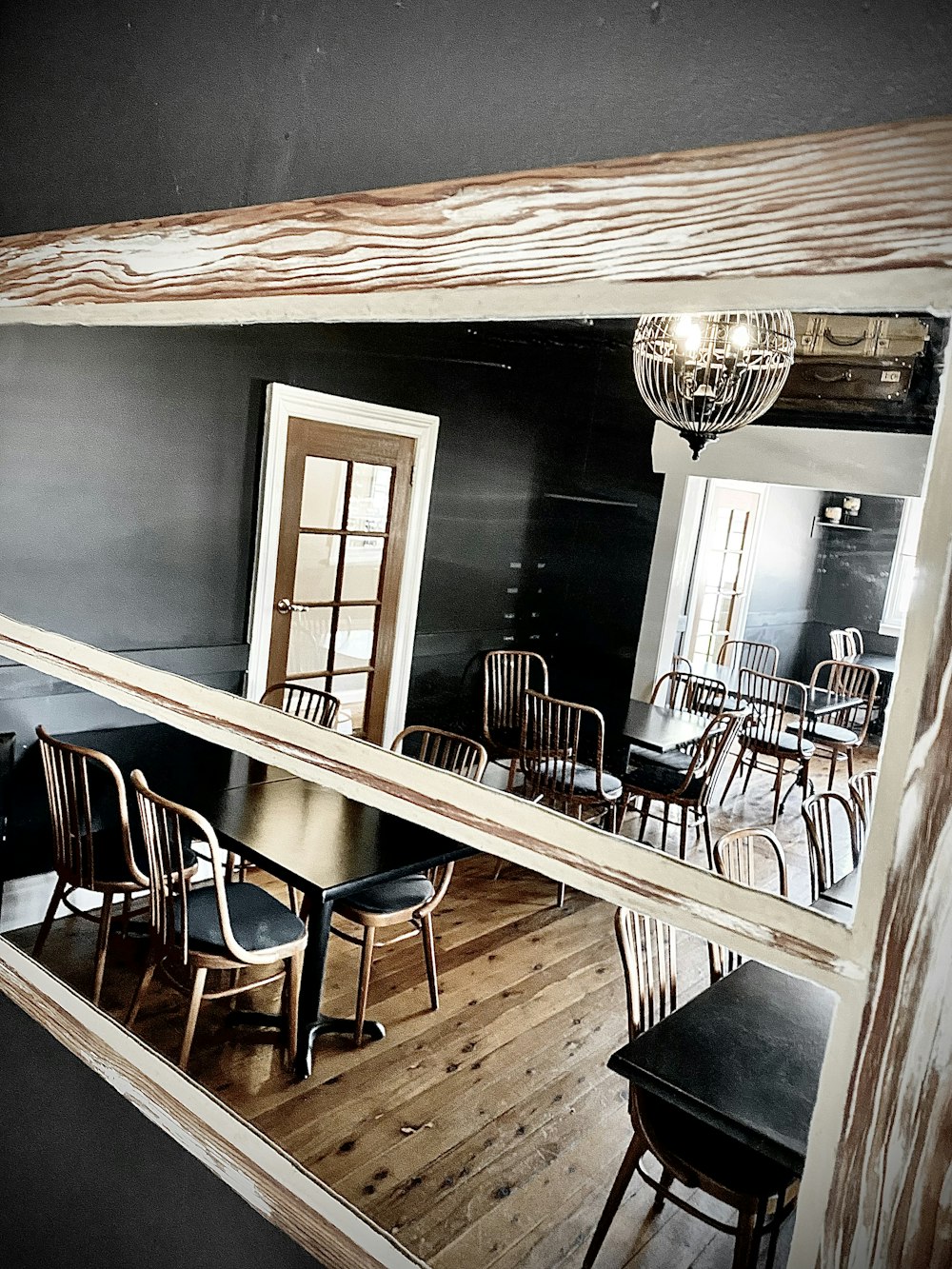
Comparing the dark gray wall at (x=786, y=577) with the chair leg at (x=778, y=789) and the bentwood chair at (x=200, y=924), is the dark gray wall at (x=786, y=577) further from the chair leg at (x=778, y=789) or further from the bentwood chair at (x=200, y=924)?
the bentwood chair at (x=200, y=924)

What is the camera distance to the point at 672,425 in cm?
84

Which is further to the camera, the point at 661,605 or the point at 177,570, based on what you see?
the point at 177,570

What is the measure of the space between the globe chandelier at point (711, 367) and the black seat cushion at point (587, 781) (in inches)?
13.0

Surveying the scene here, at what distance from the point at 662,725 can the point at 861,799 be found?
9.7 inches

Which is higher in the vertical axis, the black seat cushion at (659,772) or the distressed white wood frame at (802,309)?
the distressed white wood frame at (802,309)

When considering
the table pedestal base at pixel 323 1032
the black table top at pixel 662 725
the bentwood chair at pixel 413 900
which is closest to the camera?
the black table top at pixel 662 725

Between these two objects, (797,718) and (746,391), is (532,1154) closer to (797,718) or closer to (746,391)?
(797,718)

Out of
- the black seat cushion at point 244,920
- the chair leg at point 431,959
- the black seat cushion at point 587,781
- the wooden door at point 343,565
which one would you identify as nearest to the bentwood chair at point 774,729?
the black seat cushion at point 587,781

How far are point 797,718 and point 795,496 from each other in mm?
238

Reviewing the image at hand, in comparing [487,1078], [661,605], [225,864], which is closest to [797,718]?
[661,605]

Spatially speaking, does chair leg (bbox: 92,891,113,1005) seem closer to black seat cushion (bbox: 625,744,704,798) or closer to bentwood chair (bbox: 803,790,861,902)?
black seat cushion (bbox: 625,744,704,798)

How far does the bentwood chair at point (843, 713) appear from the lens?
1.81 feet

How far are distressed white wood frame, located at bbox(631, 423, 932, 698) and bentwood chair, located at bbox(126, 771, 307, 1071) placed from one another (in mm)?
987

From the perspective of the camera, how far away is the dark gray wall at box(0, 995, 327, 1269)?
2.82ft
